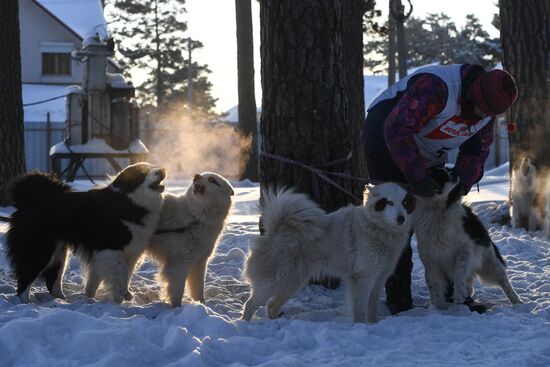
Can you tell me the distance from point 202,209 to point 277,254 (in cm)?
87

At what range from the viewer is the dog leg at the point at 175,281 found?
575cm

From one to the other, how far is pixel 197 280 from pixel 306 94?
5.76 feet

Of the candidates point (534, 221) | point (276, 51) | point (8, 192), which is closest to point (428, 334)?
point (276, 51)

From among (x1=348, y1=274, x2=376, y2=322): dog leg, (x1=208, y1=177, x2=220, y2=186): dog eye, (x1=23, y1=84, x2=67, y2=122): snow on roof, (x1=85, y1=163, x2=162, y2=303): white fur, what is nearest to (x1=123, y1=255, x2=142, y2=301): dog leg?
(x1=85, y1=163, x2=162, y2=303): white fur

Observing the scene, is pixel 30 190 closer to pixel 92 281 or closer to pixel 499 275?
pixel 92 281

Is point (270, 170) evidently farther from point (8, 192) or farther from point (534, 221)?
point (534, 221)

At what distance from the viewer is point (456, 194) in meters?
5.65

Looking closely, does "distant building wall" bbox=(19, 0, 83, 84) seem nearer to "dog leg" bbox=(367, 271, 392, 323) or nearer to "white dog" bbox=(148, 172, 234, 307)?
"white dog" bbox=(148, 172, 234, 307)

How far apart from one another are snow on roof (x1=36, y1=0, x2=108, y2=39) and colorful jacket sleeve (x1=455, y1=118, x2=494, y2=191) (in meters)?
30.4

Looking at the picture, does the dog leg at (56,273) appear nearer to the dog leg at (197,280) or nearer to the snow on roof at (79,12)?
the dog leg at (197,280)

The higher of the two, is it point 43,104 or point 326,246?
point 43,104

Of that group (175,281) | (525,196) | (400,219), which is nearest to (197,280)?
(175,281)

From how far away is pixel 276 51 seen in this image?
20.9 feet

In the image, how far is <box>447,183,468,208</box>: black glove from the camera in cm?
563
